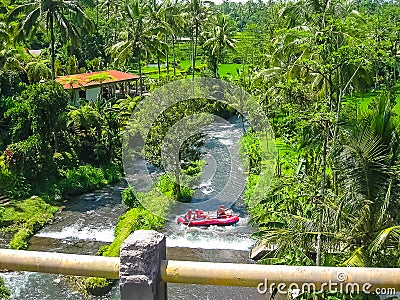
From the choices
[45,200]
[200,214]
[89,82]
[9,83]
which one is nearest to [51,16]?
[9,83]

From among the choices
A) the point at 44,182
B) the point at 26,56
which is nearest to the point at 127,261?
the point at 44,182

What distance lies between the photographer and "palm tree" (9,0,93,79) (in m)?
18.4

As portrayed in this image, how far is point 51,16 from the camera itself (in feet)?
60.8

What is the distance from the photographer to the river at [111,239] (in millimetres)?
10469

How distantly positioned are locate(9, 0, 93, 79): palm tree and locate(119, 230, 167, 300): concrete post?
18.0m

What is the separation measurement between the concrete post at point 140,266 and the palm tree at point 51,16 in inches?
707

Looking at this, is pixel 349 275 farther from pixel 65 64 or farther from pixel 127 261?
pixel 65 64

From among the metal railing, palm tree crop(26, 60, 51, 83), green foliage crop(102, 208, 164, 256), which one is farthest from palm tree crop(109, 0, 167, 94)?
the metal railing

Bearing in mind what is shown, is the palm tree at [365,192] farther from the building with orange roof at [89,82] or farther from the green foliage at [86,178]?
the building with orange roof at [89,82]

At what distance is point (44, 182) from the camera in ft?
56.1

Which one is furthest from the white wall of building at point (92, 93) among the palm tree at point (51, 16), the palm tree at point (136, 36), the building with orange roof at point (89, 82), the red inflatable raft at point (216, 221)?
the red inflatable raft at point (216, 221)

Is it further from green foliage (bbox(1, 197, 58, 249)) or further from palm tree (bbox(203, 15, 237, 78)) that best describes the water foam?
palm tree (bbox(203, 15, 237, 78))

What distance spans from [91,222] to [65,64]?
16.6 metres

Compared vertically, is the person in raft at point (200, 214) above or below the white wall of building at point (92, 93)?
below
